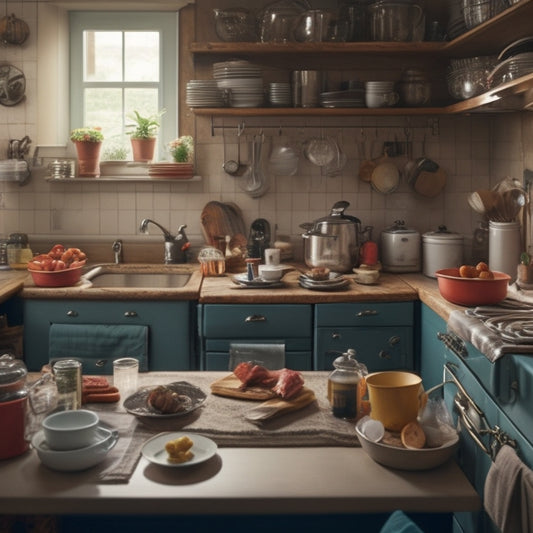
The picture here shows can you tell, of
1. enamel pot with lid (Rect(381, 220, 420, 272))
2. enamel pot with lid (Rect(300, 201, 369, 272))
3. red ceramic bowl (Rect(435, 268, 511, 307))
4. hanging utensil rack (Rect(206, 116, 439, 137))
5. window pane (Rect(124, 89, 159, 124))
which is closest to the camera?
red ceramic bowl (Rect(435, 268, 511, 307))

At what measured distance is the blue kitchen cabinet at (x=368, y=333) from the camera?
11.9ft

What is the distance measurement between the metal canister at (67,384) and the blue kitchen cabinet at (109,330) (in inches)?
65.4

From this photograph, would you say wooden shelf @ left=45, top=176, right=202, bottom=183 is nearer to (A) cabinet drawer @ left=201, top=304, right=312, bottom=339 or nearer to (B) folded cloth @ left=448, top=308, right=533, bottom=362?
(A) cabinet drawer @ left=201, top=304, right=312, bottom=339

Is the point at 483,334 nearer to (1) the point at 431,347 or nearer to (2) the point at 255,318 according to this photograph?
(1) the point at 431,347

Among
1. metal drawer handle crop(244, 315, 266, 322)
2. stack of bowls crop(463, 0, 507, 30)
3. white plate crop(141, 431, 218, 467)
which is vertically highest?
Result: stack of bowls crop(463, 0, 507, 30)

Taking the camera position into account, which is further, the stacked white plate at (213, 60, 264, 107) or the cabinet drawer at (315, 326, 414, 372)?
the stacked white plate at (213, 60, 264, 107)

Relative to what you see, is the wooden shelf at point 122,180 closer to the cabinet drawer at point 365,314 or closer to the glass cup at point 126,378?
the cabinet drawer at point 365,314

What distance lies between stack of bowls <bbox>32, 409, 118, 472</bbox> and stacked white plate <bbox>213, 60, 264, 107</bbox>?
2703 mm

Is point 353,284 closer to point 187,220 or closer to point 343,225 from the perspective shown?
point 343,225

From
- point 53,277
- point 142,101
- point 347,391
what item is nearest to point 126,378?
point 347,391

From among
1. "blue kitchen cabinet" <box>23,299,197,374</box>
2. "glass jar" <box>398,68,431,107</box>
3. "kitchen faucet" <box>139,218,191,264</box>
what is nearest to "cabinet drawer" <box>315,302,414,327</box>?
"blue kitchen cabinet" <box>23,299,197,374</box>

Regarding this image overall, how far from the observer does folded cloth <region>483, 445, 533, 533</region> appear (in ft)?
5.40

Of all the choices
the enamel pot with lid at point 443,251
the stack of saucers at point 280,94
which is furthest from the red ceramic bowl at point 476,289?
the stack of saucers at point 280,94

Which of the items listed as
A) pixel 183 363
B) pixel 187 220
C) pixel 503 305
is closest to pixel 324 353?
pixel 183 363
